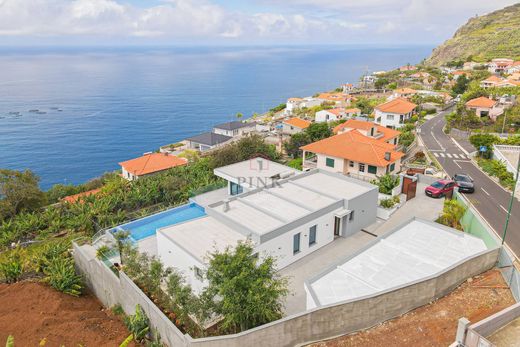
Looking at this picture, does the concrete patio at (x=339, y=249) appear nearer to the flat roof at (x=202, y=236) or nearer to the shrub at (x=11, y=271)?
the flat roof at (x=202, y=236)

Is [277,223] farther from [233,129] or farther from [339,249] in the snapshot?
[233,129]

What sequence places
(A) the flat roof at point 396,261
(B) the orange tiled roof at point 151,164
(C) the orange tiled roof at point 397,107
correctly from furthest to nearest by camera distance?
1. (C) the orange tiled roof at point 397,107
2. (B) the orange tiled roof at point 151,164
3. (A) the flat roof at point 396,261

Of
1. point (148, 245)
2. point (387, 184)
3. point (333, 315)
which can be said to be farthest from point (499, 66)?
point (333, 315)

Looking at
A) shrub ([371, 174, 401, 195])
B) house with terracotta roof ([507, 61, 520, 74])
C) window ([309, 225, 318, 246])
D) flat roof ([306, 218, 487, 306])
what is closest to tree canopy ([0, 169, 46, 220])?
window ([309, 225, 318, 246])

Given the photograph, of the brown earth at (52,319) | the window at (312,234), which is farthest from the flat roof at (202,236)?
the brown earth at (52,319)

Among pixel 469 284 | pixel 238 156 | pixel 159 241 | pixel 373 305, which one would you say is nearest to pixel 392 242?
pixel 469 284

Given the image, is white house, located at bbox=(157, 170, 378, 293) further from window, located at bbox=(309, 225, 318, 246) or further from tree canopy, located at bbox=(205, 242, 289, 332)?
tree canopy, located at bbox=(205, 242, 289, 332)
